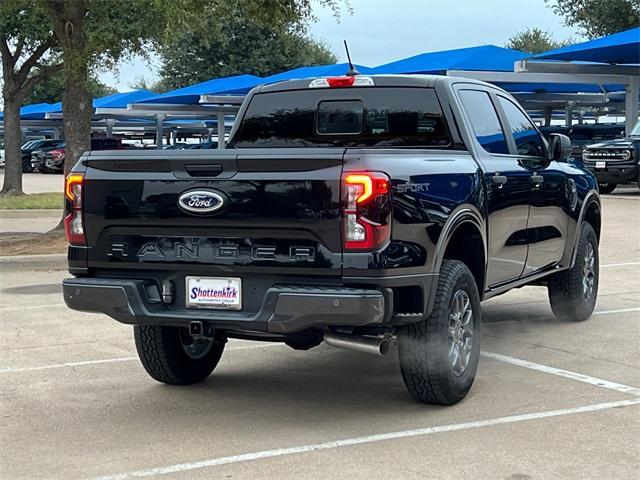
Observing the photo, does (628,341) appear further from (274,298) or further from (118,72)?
(118,72)

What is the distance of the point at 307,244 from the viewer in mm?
5234

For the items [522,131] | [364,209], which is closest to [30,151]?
[522,131]

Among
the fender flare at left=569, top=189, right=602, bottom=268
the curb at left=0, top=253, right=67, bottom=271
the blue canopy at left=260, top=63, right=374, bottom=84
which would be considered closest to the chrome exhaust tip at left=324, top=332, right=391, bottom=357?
the fender flare at left=569, top=189, right=602, bottom=268

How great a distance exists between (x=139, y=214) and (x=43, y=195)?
21704 millimetres

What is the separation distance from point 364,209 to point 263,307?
74 centimetres

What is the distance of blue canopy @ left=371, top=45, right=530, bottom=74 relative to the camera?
2481 centimetres

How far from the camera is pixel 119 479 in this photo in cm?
466

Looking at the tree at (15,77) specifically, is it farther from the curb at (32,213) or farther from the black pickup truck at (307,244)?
the black pickup truck at (307,244)

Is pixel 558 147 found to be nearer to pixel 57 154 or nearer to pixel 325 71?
pixel 325 71

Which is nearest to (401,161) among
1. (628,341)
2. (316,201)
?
(316,201)

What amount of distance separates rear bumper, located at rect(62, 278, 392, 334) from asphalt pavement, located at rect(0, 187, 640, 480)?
1.99 feet

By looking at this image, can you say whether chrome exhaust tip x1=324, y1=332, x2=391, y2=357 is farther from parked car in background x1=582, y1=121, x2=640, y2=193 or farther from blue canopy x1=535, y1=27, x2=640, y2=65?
blue canopy x1=535, y1=27, x2=640, y2=65

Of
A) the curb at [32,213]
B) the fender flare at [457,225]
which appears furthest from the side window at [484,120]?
the curb at [32,213]

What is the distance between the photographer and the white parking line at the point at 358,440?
188 inches
